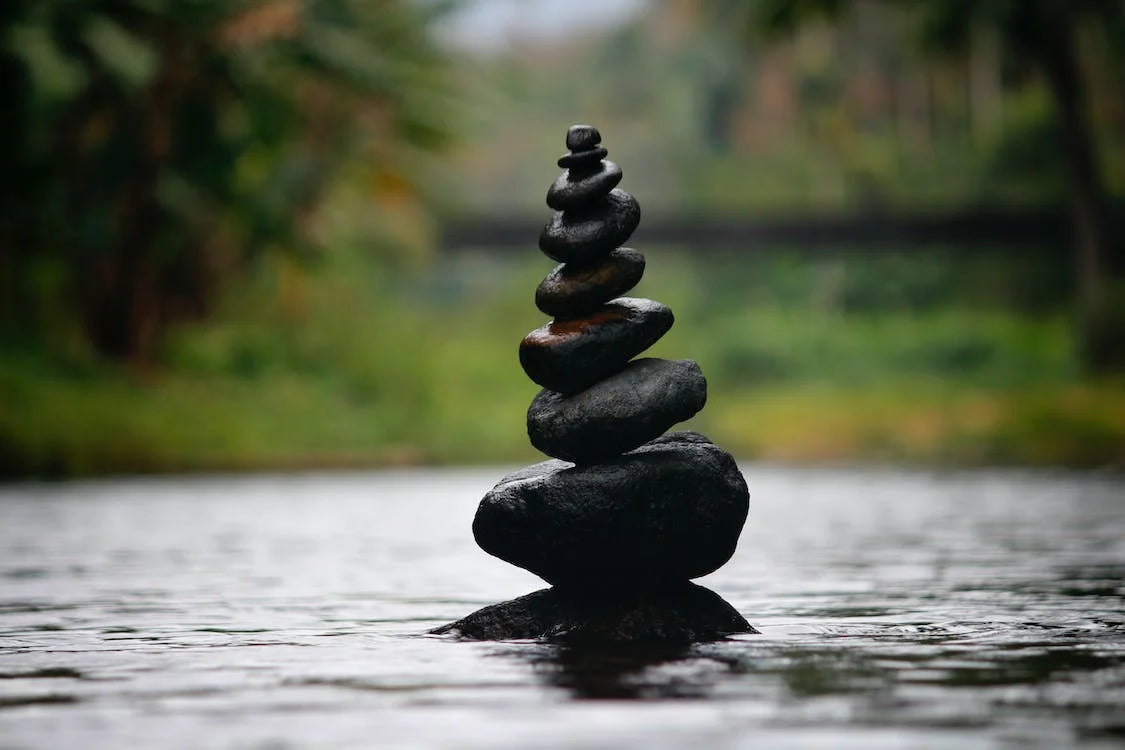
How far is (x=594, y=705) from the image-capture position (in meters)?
8.75

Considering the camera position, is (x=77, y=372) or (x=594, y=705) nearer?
(x=594, y=705)

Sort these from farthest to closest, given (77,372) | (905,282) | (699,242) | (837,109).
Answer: (837,109)
(905,282)
(699,242)
(77,372)

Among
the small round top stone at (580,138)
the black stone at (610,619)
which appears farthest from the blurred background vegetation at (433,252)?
the black stone at (610,619)

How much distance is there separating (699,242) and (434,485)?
20.2 metres

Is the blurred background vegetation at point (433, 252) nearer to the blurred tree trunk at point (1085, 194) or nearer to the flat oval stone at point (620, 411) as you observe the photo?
the blurred tree trunk at point (1085, 194)

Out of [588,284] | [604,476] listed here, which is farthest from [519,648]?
[588,284]

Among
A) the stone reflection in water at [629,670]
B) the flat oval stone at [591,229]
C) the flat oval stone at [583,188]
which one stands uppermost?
the flat oval stone at [583,188]

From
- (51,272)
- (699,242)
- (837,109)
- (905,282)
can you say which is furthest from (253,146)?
(837,109)

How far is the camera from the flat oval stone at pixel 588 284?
1298 centimetres

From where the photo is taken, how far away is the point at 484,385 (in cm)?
5353

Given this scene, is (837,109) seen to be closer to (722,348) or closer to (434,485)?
(722,348)

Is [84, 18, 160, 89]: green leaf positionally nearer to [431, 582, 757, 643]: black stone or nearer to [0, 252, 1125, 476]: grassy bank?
[0, 252, 1125, 476]: grassy bank

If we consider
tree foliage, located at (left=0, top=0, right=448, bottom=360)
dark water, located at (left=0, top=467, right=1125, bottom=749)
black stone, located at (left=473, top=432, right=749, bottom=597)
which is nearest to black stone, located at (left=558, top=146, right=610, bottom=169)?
black stone, located at (left=473, top=432, right=749, bottom=597)

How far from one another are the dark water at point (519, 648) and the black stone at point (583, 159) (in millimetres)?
3318
